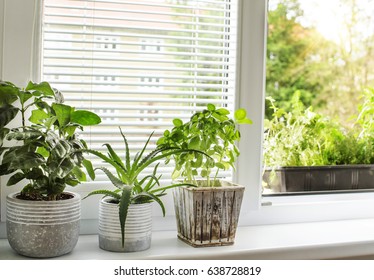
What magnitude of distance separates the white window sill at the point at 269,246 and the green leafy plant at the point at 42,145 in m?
0.20

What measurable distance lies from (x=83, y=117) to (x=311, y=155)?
1065 mm

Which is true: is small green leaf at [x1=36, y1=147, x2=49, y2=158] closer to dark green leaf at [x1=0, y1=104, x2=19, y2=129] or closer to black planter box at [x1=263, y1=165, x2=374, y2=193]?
dark green leaf at [x1=0, y1=104, x2=19, y2=129]

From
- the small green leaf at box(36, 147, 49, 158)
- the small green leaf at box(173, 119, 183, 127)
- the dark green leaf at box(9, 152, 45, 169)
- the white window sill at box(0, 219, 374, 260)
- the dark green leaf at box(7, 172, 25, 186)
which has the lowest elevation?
the white window sill at box(0, 219, 374, 260)

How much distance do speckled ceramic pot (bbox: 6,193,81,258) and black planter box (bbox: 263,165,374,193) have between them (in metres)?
0.90

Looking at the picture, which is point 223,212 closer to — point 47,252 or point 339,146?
point 47,252

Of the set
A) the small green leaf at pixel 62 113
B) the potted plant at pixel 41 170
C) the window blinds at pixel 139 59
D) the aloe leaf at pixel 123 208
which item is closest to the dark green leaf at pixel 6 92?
the potted plant at pixel 41 170

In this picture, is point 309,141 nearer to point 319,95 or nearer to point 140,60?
point 319,95

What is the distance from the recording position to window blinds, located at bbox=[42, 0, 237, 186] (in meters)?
1.69

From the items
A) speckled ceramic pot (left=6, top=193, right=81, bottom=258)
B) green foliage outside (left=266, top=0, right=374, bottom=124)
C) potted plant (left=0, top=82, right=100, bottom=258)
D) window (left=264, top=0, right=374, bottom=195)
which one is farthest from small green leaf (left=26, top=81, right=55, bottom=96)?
green foliage outside (left=266, top=0, right=374, bottom=124)

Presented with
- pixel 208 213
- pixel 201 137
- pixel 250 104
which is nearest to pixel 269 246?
pixel 208 213

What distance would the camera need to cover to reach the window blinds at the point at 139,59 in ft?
5.54

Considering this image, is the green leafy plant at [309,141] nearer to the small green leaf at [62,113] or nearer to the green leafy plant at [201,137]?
the green leafy plant at [201,137]

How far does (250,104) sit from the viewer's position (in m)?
1.90
